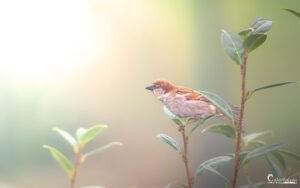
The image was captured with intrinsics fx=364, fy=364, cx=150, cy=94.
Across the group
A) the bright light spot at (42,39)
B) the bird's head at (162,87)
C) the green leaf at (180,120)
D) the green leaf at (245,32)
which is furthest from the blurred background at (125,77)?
the green leaf at (245,32)

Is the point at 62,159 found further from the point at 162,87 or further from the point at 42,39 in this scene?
the point at 42,39

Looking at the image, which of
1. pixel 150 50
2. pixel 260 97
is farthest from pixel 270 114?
pixel 150 50

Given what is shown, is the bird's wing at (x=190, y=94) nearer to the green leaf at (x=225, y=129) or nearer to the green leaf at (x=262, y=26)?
the green leaf at (x=225, y=129)

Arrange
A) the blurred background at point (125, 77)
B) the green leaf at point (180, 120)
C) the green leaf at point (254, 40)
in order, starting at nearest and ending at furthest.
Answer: the green leaf at point (254, 40)
the green leaf at point (180, 120)
the blurred background at point (125, 77)

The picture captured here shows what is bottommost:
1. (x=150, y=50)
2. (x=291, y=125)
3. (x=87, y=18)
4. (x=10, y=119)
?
(x=291, y=125)

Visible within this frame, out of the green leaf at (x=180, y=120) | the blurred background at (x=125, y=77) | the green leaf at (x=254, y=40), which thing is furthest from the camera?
the blurred background at (x=125, y=77)

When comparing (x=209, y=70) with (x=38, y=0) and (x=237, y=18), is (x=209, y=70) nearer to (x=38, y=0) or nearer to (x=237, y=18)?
(x=237, y=18)

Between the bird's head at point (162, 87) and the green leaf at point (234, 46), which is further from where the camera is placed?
the bird's head at point (162, 87)

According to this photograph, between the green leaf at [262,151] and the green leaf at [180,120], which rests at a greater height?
the green leaf at [180,120]
